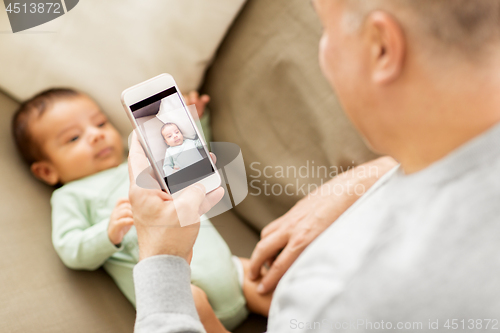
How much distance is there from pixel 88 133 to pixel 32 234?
0.88 ft

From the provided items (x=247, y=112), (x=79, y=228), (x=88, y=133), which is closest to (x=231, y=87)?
(x=247, y=112)

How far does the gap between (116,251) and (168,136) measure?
0.34 m

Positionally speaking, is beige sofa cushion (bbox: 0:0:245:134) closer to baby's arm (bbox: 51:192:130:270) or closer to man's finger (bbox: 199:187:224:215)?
baby's arm (bbox: 51:192:130:270)

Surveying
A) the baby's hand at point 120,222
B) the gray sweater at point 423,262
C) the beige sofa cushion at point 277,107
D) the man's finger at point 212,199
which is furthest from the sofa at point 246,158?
the gray sweater at point 423,262

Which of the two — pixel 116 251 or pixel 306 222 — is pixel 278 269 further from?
pixel 116 251

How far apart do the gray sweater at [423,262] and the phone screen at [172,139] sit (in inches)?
10.2

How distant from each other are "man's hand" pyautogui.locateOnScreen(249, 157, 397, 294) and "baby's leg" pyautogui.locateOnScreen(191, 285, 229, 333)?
0.35 ft

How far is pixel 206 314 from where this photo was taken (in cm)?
71

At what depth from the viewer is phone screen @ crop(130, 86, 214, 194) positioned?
0.57 metres

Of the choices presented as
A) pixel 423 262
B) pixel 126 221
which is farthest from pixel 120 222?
pixel 423 262

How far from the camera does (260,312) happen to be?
0.80 metres

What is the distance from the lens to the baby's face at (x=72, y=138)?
88 centimetres

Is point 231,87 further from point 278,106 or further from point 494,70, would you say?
point 494,70

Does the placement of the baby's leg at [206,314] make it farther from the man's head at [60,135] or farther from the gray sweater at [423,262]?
the man's head at [60,135]
